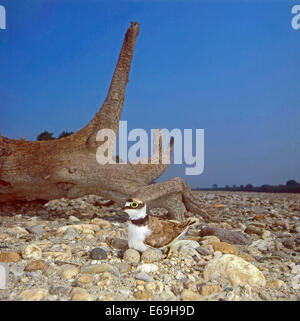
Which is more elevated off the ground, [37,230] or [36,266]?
[37,230]

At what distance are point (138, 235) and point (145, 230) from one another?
0.11m

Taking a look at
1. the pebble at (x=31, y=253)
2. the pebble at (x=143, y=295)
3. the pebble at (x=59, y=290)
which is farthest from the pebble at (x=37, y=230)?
the pebble at (x=143, y=295)

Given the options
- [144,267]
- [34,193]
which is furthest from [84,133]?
[144,267]

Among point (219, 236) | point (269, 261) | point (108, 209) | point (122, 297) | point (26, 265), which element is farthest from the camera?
point (108, 209)

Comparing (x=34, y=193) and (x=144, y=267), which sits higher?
(x=34, y=193)

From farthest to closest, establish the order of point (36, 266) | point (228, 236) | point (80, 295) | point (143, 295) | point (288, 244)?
point (288, 244) < point (228, 236) < point (36, 266) < point (143, 295) < point (80, 295)

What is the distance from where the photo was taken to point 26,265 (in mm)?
3926

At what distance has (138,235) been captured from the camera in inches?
151

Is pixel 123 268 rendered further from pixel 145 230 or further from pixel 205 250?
pixel 205 250

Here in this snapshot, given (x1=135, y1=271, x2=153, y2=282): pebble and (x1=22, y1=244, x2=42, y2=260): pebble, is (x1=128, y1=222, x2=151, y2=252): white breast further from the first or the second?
(x1=22, y1=244, x2=42, y2=260): pebble

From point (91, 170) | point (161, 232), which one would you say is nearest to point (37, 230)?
point (91, 170)

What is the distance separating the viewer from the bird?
3779mm

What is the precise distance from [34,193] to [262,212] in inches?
242

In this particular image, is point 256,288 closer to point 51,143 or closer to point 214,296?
point 214,296
